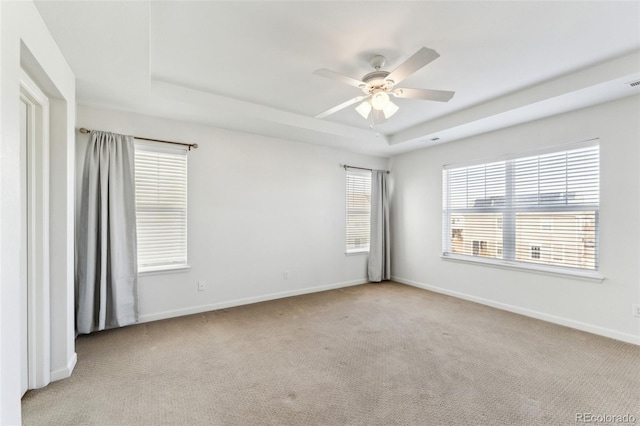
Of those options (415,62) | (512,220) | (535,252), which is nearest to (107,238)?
(415,62)

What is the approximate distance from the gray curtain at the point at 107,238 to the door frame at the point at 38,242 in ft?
3.14

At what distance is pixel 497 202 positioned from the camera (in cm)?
428

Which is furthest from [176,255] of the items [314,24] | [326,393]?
[314,24]

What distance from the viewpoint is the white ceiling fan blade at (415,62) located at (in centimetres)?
192

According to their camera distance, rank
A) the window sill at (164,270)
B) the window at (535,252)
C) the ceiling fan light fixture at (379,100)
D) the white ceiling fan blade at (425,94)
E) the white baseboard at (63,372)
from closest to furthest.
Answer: the white baseboard at (63,372), the white ceiling fan blade at (425,94), the ceiling fan light fixture at (379,100), the window sill at (164,270), the window at (535,252)

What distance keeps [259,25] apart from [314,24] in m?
0.41

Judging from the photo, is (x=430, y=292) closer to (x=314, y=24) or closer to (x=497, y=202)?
(x=497, y=202)

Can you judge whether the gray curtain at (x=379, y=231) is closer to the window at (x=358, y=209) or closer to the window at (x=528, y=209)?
the window at (x=358, y=209)

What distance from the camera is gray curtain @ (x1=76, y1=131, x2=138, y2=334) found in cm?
312

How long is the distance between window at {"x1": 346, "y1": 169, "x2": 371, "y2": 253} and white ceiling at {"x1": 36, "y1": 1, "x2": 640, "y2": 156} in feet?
6.06

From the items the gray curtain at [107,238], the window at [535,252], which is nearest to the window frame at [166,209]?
the gray curtain at [107,238]

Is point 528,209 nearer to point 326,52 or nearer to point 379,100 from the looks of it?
point 379,100

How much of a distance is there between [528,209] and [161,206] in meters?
4.79

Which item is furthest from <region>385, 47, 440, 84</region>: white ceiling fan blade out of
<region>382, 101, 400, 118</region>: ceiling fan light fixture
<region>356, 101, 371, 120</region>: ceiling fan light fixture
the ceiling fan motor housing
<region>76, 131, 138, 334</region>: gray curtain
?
<region>76, 131, 138, 334</region>: gray curtain
